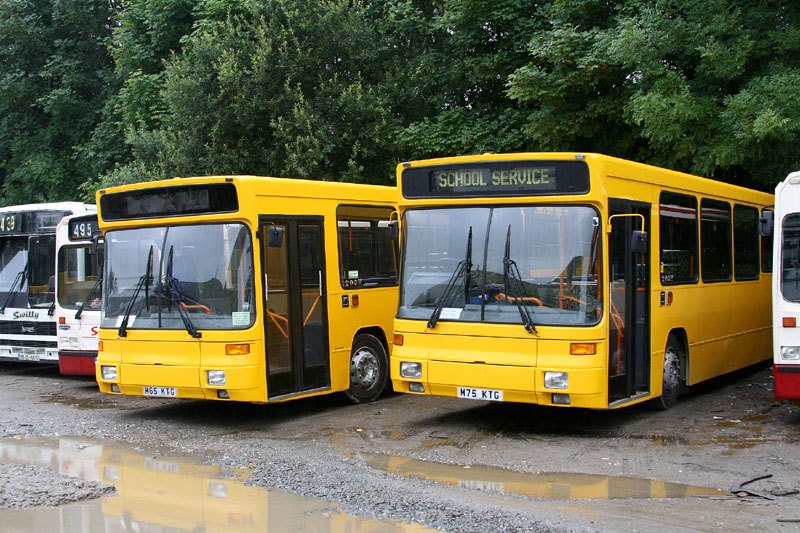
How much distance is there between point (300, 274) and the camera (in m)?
12.0

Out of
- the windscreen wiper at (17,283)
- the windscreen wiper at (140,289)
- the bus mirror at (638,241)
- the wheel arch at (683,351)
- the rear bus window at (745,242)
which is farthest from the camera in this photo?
the windscreen wiper at (17,283)

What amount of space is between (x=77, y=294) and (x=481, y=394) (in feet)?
27.4

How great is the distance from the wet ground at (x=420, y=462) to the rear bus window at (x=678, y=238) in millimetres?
1705

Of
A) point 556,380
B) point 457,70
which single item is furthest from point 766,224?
point 457,70

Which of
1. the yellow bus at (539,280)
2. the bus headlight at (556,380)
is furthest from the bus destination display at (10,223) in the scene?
the bus headlight at (556,380)

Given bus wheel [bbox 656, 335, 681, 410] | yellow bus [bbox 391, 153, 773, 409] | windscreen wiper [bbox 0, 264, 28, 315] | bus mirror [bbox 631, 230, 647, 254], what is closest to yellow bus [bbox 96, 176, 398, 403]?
yellow bus [bbox 391, 153, 773, 409]

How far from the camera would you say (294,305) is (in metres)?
11.9

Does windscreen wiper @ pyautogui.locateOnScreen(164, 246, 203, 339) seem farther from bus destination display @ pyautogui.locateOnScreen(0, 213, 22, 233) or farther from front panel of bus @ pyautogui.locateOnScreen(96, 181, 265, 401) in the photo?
bus destination display @ pyautogui.locateOnScreen(0, 213, 22, 233)

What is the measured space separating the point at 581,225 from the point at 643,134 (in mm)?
5679

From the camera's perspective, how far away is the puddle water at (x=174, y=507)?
7.28 metres

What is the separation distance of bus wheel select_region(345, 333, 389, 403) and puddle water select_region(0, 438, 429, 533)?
11.8 feet

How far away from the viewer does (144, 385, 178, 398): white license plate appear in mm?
11375

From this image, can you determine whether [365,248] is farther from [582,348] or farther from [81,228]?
[81,228]

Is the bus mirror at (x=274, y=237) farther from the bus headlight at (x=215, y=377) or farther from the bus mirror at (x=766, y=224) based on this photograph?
the bus mirror at (x=766, y=224)
